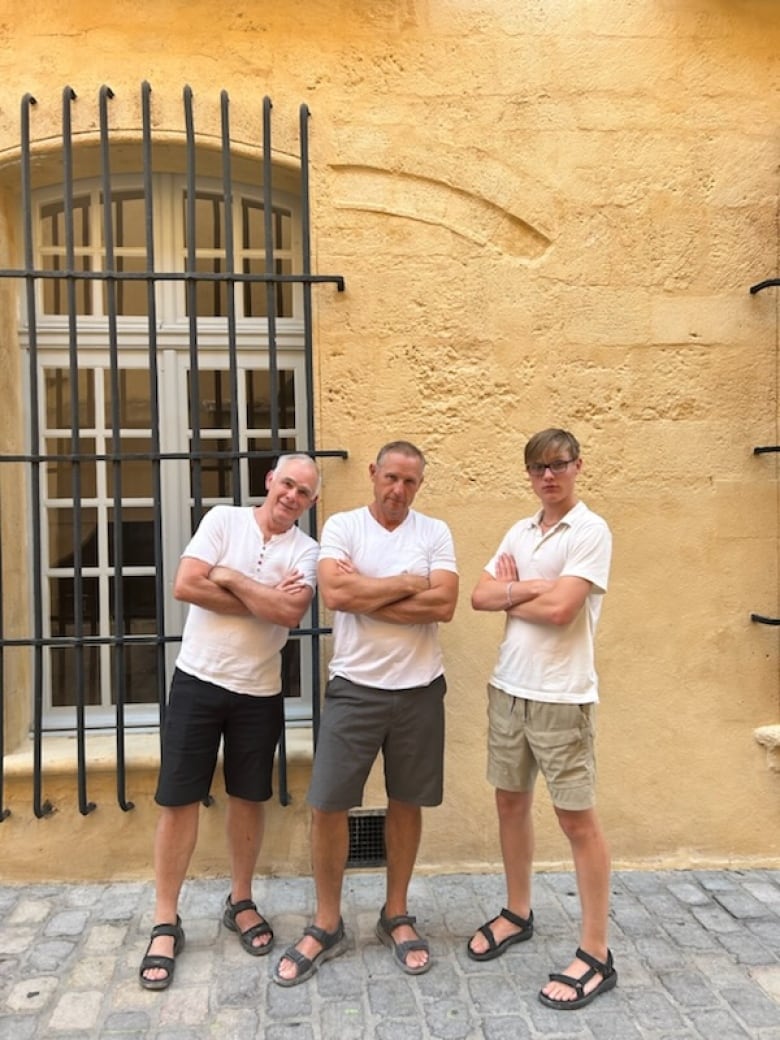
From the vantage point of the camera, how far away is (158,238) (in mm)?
3953

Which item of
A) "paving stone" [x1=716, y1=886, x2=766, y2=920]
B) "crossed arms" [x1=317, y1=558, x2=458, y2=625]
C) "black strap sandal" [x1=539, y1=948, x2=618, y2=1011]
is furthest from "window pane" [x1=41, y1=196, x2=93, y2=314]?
"paving stone" [x1=716, y1=886, x2=766, y2=920]

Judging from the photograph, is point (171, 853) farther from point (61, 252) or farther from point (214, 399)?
point (61, 252)

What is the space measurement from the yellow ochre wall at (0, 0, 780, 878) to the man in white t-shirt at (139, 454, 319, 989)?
75 centimetres

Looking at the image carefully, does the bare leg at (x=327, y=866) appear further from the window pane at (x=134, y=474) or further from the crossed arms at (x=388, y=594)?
the window pane at (x=134, y=474)

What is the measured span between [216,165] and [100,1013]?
353cm

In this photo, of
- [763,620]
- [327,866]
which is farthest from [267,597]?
[763,620]

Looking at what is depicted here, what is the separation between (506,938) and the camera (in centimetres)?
304

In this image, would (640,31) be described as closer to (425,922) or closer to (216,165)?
(216,165)

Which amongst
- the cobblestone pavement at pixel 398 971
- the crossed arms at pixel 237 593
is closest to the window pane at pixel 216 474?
the crossed arms at pixel 237 593

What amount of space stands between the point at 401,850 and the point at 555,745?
743 millimetres

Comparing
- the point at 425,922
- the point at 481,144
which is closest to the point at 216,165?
the point at 481,144

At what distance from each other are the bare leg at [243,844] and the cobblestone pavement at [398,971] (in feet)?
0.41

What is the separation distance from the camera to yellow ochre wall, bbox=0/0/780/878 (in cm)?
367

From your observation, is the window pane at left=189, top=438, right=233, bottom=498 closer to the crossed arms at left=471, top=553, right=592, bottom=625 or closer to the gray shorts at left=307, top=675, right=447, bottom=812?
the gray shorts at left=307, top=675, right=447, bottom=812
